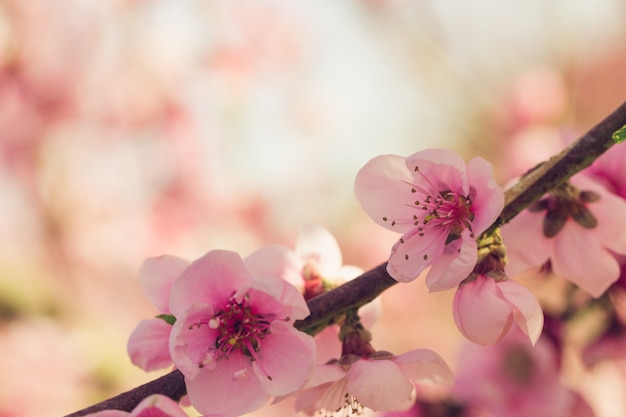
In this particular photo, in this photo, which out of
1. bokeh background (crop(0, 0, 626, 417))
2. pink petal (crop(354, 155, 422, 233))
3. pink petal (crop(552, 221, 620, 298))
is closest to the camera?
pink petal (crop(354, 155, 422, 233))

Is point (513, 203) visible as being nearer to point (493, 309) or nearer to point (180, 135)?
point (493, 309)

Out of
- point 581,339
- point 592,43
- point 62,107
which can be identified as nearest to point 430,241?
point 581,339

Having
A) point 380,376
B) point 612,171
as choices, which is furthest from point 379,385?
point 612,171

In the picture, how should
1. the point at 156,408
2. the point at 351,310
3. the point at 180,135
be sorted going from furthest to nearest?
the point at 180,135 < the point at 351,310 < the point at 156,408

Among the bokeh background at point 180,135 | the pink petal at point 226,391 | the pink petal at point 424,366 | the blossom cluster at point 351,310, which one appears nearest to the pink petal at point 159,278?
the blossom cluster at point 351,310

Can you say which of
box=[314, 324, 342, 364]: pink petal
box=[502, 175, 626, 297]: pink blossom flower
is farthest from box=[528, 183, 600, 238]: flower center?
box=[314, 324, 342, 364]: pink petal

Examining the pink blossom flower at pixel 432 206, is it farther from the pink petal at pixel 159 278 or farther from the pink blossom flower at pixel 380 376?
the pink petal at pixel 159 278

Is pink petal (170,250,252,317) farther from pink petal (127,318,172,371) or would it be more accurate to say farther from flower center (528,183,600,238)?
flower center (528,183,600,238)
